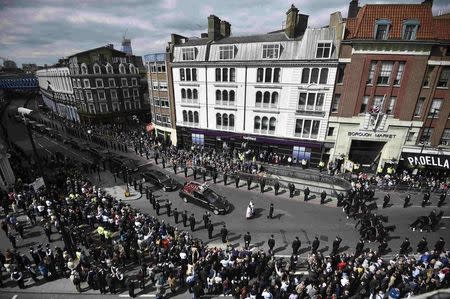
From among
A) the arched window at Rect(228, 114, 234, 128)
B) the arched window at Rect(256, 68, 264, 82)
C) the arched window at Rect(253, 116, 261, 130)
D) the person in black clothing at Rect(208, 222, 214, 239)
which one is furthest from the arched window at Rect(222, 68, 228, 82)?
the person in black clothing at Rect(208, 222, 214, 239)

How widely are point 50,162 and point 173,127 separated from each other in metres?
16.5

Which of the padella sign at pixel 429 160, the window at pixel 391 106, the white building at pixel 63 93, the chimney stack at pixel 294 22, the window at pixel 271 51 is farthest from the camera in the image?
the white building at pixel 63 93

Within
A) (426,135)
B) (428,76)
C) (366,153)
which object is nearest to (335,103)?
(366,153)

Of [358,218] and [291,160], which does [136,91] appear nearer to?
[291,160]

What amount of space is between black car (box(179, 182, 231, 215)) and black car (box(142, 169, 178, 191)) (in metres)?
2.80

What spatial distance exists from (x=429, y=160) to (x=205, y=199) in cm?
2413

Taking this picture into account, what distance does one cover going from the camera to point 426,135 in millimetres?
24625

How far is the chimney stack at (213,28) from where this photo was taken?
30569 mm

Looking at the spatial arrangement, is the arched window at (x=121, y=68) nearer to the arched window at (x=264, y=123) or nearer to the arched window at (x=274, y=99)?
the arched window at (x=264, y=123)

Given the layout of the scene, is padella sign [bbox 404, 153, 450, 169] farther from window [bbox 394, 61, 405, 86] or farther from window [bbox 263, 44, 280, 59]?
window [bbox 263, 44, 280, 59]

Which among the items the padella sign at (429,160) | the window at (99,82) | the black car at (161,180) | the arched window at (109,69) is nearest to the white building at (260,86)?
the padella sign at (429,160)

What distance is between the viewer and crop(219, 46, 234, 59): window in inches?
1152

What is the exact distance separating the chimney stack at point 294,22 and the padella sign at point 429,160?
1861 centimetres

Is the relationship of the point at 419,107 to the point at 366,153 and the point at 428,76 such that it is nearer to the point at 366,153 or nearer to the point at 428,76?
the point at 428,76
